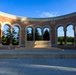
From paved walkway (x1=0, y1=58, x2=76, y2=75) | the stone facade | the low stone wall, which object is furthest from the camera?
the stone facade

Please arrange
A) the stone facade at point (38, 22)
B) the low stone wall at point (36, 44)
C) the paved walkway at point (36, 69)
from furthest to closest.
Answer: the stone facade at point (38, 22) < the low stone wall at point (36, 44) < the paved walkway at point (36, 69)

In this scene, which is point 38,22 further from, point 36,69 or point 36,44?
point 36,69

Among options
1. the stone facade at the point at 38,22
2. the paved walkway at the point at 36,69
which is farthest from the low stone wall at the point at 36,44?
the paved walkway at the point at 36,69

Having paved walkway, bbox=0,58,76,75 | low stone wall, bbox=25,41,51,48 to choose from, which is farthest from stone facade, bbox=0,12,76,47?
paved walkway, bbox=0,58,76,75

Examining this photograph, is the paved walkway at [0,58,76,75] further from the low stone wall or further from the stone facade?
the stone facade

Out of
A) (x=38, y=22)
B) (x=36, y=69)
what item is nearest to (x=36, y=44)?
(x=38, y=22)

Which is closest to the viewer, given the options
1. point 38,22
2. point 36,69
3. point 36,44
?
point 36,69

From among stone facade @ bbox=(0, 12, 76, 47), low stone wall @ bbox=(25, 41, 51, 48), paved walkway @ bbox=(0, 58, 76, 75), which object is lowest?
paved walkway @ bbox=(0, 58, 76, 75)

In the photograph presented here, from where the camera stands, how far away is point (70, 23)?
26.5 metres

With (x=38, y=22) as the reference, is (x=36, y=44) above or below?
below

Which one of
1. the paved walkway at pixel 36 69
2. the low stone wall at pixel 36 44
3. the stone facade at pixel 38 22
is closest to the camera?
the paved walkway at pixel 36 69

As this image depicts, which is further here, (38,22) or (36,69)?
(38,22)

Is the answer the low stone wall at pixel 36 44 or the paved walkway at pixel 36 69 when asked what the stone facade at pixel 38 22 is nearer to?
the low stone wall at pixel 36 44

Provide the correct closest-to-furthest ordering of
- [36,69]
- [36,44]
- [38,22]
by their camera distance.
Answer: [36,69]
[36,44]
[38,22]
